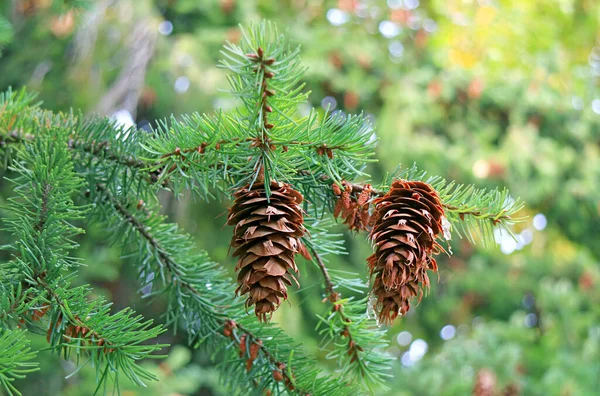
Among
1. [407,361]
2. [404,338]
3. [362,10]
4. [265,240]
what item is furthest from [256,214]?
[404,338]

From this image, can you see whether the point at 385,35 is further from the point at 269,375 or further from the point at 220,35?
the point at 269,375

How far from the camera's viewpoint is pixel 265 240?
57cm

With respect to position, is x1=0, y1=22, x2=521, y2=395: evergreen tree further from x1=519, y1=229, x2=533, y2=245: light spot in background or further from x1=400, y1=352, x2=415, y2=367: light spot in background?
x1=519, y1=229, x2=533, y2=245: light spot in background

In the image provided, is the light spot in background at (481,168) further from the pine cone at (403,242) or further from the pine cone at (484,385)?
the pine cone at (403,242)

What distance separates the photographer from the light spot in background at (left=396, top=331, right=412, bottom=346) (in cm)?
382

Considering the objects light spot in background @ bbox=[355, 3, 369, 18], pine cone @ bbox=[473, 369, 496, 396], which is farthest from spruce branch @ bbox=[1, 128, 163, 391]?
light spot in background @ bbox=[355, 3, 369, 18]

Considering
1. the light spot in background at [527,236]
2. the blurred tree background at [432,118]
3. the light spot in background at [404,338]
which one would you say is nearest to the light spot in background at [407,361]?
the blurred tree background at [432,118]

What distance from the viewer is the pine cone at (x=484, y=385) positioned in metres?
2.28

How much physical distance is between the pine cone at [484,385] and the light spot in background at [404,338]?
1.46 metres

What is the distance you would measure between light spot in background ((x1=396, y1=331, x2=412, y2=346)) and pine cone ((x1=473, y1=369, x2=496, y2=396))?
1461 millimetres

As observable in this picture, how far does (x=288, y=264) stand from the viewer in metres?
0.57

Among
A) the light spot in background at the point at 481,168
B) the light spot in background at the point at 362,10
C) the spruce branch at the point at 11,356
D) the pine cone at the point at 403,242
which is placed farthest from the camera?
the light spot in background at the point at 362,10

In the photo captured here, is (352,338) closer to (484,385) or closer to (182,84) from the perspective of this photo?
(484,385)

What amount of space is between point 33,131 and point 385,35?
3184mm
